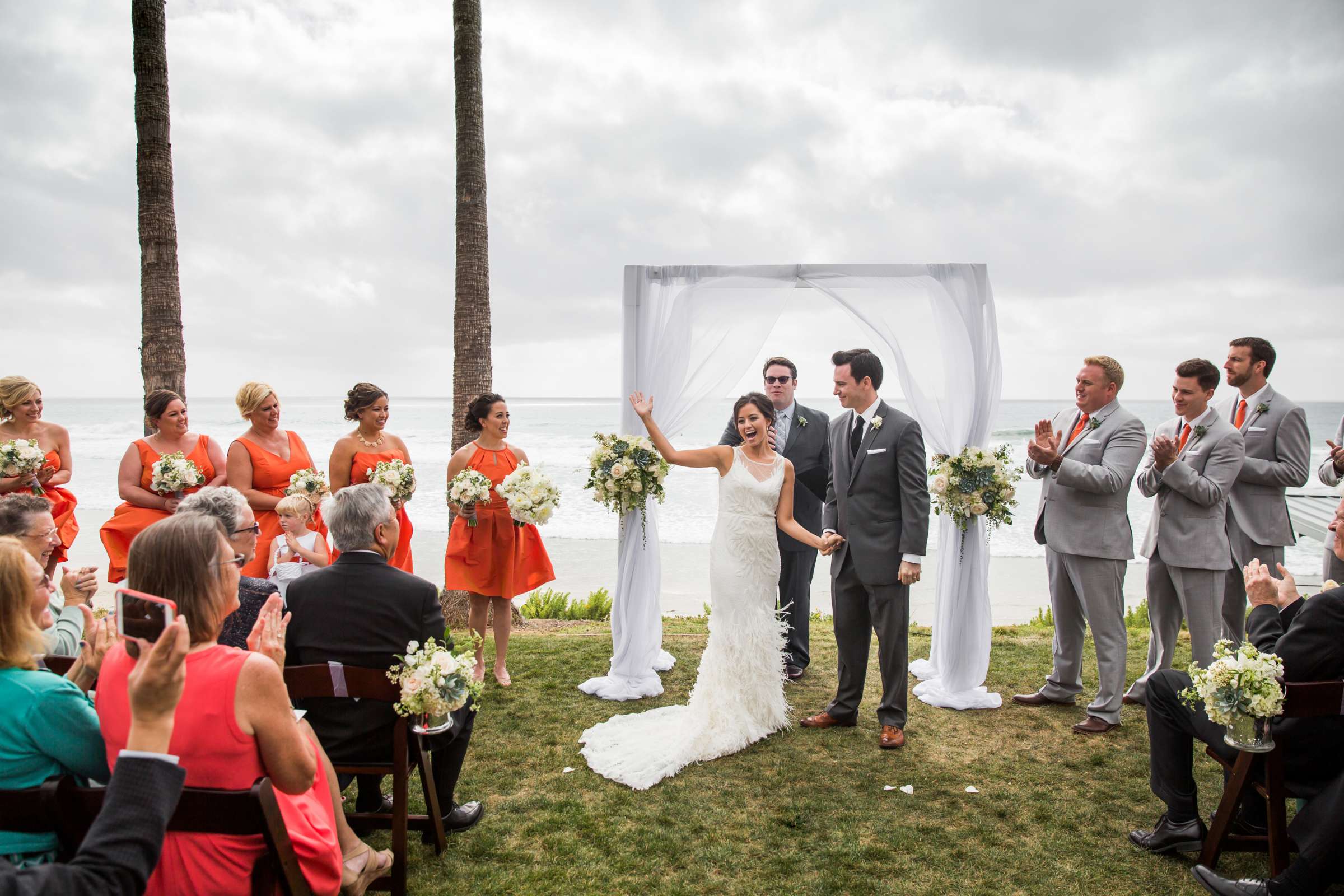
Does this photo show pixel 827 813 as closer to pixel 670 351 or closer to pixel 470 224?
pixel 670 351

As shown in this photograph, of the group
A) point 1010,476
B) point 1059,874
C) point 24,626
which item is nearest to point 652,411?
point 1010,476

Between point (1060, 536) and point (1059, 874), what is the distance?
91.6 inches

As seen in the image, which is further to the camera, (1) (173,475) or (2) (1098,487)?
(1) (173,475)

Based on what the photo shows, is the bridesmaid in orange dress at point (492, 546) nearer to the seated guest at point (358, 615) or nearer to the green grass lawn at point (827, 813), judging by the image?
the green grass lawn at point (827, 813)

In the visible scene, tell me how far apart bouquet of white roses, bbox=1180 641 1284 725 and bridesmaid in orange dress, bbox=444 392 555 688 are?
3.97 metres

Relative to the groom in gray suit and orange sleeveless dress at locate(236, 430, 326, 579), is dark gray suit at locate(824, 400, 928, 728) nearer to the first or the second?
the groom in gray suit

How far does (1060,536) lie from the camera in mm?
5066

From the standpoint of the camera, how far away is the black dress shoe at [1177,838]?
3.43 meters

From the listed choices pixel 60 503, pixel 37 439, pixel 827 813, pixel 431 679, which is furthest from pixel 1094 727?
pixel 37 439

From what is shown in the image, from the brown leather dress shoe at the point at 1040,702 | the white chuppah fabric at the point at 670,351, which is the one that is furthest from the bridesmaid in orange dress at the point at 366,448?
the brown leather dress shoe at the point at 1040,702

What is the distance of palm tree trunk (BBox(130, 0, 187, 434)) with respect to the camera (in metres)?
6.39

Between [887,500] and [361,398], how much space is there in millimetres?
3709

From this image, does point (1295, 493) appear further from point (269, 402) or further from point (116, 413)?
point (116, 413)

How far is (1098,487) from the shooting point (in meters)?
4.79
